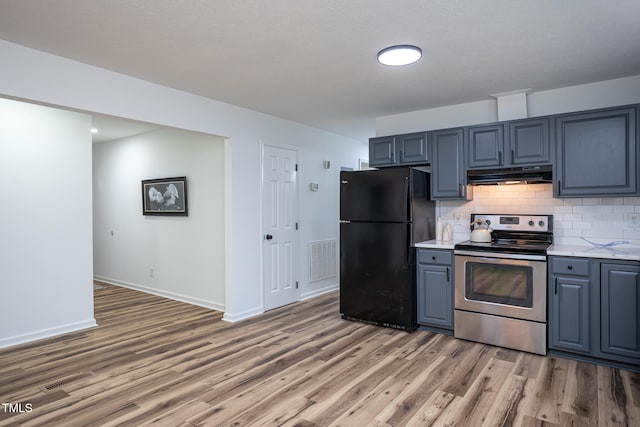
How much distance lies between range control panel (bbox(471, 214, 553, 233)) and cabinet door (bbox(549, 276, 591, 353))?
2.32 feet

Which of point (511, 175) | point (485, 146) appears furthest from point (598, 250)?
point (485, 146)

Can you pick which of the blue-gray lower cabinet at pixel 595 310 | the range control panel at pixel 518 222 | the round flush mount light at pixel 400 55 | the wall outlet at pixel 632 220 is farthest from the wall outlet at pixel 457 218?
the round flush mount light at pixel 400 55

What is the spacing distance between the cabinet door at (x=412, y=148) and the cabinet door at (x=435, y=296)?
1140mm

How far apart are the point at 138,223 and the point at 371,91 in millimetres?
4113

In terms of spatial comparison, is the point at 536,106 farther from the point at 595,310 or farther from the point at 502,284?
the point at 595,310

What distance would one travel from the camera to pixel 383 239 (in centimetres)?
393

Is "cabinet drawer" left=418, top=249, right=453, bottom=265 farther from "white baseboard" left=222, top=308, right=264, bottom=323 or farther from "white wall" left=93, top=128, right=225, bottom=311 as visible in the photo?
"white wall" left=93, top=128, right=225, bottom=311

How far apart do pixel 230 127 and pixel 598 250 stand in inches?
144

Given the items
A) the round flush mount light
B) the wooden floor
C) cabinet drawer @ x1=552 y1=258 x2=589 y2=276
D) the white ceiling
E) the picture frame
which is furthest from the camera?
the picture frame

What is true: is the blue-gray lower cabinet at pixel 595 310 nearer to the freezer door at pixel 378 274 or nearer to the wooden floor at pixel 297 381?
the wooden floor at pixel 297 381

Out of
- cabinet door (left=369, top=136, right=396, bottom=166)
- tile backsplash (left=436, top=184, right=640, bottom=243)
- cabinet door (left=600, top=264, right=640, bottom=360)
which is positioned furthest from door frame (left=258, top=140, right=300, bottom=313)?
Result: cabinet door (left=600, top=264, right=640, bottom=360)

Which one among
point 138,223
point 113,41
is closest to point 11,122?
point 113,41

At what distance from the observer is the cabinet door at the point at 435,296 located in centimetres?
368

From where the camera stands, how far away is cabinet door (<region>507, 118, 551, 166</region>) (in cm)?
342
